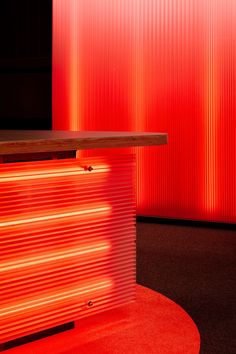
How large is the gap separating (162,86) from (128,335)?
11.4 feet

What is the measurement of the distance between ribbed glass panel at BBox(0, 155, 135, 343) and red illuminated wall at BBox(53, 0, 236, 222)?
118 inches

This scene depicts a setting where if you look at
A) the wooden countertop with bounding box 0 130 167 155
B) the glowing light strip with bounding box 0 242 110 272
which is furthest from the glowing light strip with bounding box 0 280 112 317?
the wooden countertop with bounding box 0 130 167 155

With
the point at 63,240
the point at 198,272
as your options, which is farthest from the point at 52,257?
the point at 198,272

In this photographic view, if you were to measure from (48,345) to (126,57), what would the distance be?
12.6 ft

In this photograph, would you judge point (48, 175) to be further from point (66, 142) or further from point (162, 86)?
point (162, 86)

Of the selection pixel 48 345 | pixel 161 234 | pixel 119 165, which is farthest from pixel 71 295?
pixel 161 234

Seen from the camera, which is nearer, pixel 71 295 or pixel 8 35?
pixel 71 295

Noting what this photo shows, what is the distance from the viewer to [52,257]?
2.25 m

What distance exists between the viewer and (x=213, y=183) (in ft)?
17.6

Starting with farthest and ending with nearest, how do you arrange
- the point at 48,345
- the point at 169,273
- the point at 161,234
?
1. the point at 161,234
2. the point at 169,273
3. the point at 48,345

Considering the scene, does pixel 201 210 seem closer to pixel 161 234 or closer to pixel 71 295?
pixel 161 234

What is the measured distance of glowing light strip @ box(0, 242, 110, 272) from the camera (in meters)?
2.11

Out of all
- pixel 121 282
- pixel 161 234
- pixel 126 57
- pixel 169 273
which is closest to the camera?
pixel 121 282

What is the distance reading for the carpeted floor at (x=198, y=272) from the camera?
3.04 meters
